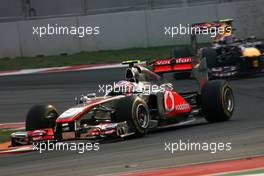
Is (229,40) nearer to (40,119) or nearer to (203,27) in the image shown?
(203,27)

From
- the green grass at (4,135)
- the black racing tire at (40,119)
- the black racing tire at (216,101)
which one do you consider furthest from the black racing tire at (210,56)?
the black racing tire at (40,119)

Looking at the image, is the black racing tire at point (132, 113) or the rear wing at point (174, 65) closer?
the black racing tire at point (132, 113)

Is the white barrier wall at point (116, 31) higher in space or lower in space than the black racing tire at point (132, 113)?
higher

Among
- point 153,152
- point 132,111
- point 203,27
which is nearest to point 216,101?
point 132,111

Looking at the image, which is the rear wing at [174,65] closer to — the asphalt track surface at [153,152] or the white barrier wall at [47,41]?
the asphalt track surface at [153,152]

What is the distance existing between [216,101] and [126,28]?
15168 mm

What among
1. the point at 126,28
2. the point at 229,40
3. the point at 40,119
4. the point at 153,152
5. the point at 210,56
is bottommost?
the point at 153,152

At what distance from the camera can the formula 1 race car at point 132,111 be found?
10.3 meters

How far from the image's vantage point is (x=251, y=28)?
1016 inches

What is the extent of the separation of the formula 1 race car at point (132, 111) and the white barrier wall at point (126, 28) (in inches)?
528

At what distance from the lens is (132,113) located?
33.6ft

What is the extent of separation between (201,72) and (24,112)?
16.0ft

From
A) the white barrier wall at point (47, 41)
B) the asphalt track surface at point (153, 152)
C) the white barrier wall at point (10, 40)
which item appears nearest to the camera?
the asphalt track surface at point (153, 152)

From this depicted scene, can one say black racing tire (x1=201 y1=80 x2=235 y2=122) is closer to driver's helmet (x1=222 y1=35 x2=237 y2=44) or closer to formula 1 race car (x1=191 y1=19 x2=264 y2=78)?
formula 1 race car (x1=191 y1=19 x2=264 y2=78)
